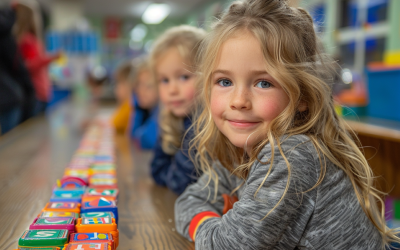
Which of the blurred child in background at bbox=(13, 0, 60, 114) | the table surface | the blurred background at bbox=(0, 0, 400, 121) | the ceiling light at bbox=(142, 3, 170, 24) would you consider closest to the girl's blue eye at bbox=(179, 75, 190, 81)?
the blurred background at bbox=(0, 0, 400, 121)

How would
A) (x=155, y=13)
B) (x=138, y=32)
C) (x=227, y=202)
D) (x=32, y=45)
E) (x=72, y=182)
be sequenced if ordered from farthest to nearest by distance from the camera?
(x=138, y=32)
(x=155, y=13)
(x=32, y=45)
(x=72, y=182)
(x=227, y=202)

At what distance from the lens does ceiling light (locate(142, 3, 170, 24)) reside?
8047mm

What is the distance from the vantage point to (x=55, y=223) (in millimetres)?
620

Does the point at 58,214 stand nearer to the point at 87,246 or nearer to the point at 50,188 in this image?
the point at 87,246

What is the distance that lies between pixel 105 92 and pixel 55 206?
19.3ft

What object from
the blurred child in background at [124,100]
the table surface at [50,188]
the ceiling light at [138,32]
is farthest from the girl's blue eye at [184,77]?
the ceiling light at [138,32]

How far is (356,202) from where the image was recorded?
2.02 ft

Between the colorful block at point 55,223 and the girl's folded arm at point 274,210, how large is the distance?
26 centimetres

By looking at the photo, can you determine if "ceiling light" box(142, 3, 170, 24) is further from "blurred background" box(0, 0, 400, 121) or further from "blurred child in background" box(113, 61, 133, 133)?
"blurred child in background" box(113, 61, 133, 133)

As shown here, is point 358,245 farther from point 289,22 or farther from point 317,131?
point 289,22

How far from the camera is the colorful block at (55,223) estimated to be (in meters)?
0.60

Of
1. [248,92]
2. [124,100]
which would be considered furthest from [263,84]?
[124,100]

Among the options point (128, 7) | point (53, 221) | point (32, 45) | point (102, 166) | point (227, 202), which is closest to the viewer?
point (53, 221)

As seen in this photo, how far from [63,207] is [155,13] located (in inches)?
334
